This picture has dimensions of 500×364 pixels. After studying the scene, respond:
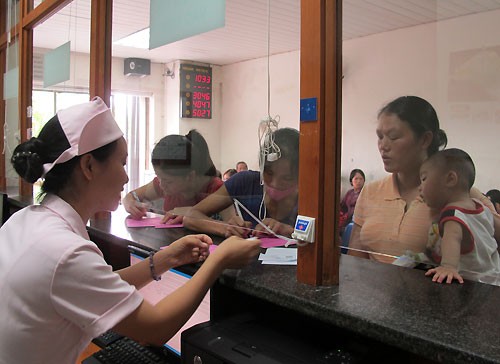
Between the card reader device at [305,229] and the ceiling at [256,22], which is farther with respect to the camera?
the ceiling at [256,22]

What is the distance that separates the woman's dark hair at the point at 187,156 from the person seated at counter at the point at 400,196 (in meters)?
0.66

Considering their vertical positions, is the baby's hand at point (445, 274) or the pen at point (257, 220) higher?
the pen at point (257, 220)

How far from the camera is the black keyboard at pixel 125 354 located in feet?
3.96

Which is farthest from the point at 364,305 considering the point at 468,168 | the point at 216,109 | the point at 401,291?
the point at 216,109

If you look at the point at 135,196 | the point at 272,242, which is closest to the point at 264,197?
the point at 272,242

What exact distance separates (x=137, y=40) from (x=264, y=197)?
0.94m

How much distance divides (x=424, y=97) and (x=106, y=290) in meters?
1.29

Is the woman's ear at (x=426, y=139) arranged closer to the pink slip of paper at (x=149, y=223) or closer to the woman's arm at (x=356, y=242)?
the woman's arm at (x=356, y=242)

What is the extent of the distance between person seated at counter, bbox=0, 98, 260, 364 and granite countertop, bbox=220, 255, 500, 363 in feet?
0.41

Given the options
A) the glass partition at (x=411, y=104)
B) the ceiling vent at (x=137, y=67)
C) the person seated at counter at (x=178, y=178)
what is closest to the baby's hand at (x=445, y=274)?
the glass partition at (x=411, y=104)

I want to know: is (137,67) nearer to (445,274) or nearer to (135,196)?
(135,196)

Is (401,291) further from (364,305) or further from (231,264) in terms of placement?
(231,264)

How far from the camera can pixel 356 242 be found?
1232 mm

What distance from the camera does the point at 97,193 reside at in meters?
0.91
